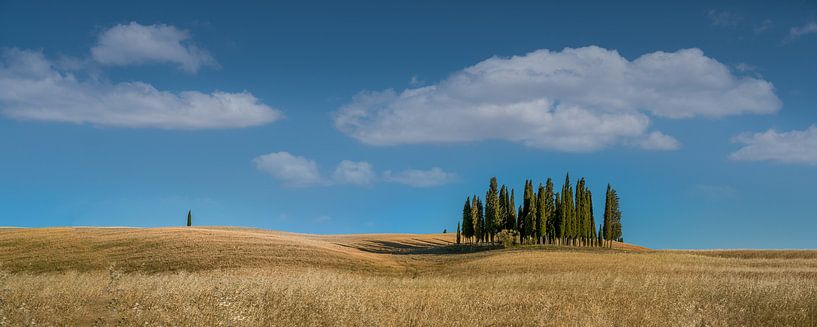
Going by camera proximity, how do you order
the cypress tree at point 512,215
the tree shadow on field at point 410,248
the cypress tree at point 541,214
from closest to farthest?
the tree shadow on field at point 410,248
the cypress tree at point 541,214
the cypress tree at point 512,215

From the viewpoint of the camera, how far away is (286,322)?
11.4 m

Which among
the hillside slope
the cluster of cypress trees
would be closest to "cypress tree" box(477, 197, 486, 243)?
the cluster of cypress trees

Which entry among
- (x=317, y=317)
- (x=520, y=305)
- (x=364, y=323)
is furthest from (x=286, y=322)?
(x=520, y=305)

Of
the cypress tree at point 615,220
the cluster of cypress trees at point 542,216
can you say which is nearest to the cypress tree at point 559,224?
the cluster of cypress trees at point 542,216

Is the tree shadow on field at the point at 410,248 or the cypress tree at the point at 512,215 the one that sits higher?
the cypress tree at the point at 512,215

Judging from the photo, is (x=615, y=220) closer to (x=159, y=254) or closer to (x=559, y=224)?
(x=559, y=224)

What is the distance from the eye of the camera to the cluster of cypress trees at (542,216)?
79250mm

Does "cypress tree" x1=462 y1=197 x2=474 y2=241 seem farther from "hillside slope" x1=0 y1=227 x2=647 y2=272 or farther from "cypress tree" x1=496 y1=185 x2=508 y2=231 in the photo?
"hillside slope" x1=0 y1=227 x2=647 y2=272

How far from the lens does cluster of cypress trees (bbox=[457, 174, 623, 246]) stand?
79.2 m

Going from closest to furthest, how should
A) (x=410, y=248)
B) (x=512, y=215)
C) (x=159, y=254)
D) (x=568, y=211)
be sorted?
(x=159, y=254) < (x=410, y=248) < (x=568, y=211) < (x=512, y=215)

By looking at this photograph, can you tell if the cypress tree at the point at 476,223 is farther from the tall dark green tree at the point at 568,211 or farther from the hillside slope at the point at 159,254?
the hillside slope at the point at 159,254

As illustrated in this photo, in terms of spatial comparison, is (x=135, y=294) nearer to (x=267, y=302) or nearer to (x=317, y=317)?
(x=267, y=302)

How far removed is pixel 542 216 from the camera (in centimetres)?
7781

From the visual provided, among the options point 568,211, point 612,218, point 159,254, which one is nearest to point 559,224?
point 568,211
